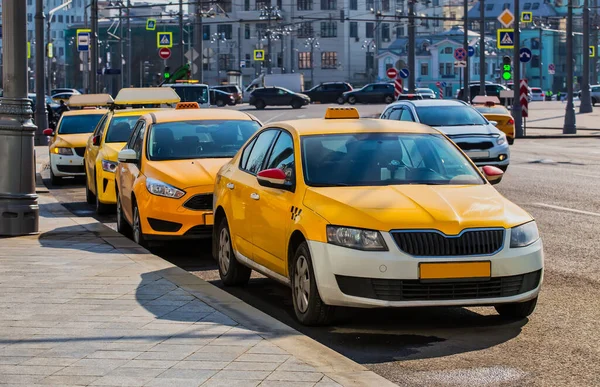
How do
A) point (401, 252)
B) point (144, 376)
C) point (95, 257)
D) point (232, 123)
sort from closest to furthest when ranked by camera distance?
1. point (144, 376)
2. point (401, 252)
3. point (95, 257)
4. point (232, 123)

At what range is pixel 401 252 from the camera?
781 centimetres

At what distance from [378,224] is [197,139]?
20.6 ft

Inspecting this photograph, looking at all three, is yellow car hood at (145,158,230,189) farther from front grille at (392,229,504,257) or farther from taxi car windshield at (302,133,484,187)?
front grille at (392,229,504,257)

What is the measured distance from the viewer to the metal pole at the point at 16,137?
13.5 meters

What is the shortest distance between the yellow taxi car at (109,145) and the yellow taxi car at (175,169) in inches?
97.1

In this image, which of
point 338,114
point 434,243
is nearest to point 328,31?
point 338,114

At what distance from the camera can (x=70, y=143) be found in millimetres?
24359

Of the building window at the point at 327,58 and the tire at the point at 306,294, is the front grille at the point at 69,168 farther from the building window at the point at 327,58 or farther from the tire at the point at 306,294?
the building window at the point at 327,58

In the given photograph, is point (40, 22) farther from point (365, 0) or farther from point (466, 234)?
point (365, 0)

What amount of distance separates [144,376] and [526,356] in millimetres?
2463

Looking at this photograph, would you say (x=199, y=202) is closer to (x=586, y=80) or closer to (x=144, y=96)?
(x=144, y=96)

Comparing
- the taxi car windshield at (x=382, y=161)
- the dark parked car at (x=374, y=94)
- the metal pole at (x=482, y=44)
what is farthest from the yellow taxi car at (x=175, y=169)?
the dark parked car at (x=374, y=94)

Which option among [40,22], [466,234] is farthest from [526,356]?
[40,22]

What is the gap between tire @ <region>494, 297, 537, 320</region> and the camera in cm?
836
